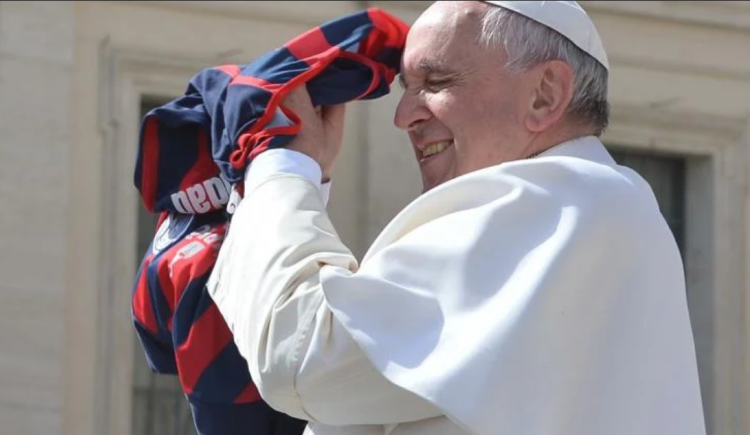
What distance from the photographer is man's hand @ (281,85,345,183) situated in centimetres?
426


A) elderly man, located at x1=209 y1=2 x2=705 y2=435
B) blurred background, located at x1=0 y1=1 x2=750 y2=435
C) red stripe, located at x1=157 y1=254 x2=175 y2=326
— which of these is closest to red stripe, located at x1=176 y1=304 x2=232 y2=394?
red stripe, located at x1=157 y1=254 x2=175 y2=326

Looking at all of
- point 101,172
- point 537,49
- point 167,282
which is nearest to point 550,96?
point 537,49

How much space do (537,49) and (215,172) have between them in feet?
1.82

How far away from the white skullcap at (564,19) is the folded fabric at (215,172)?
0.31 m

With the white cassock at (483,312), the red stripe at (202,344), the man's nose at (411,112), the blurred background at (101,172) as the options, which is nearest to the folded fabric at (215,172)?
the red stripe at (202,344)

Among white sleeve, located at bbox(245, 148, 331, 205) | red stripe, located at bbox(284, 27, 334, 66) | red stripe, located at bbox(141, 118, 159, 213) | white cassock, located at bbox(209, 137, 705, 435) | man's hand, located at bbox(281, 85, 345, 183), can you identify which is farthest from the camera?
red stripe, located at bbox(141, 118, 159, 213)

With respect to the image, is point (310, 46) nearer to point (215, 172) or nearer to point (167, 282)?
point (215, 172)

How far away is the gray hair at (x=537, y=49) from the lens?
4180 mm

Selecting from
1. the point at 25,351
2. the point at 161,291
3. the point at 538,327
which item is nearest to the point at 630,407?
the point at 538,327

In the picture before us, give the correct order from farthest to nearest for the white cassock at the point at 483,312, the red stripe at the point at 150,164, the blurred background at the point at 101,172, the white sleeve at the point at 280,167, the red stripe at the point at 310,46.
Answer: the blurred background at the point at 101,172 → the red stripe at the point at 150,164 → the red stripe at the point at 310,46 → the white sleeve at the point at 280,167 → the white cassock at the point at 483,312

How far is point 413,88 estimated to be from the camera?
424 cm

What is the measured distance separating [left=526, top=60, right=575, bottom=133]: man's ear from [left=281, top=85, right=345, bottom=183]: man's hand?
32cm

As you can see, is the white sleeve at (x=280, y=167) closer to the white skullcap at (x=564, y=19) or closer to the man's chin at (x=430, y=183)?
the man's chin at (x=430, y=183)

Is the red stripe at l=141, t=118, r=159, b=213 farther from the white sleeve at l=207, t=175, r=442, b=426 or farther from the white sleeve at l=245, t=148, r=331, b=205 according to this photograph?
the white sleeve at l=207, t=175, r=442, b=426
